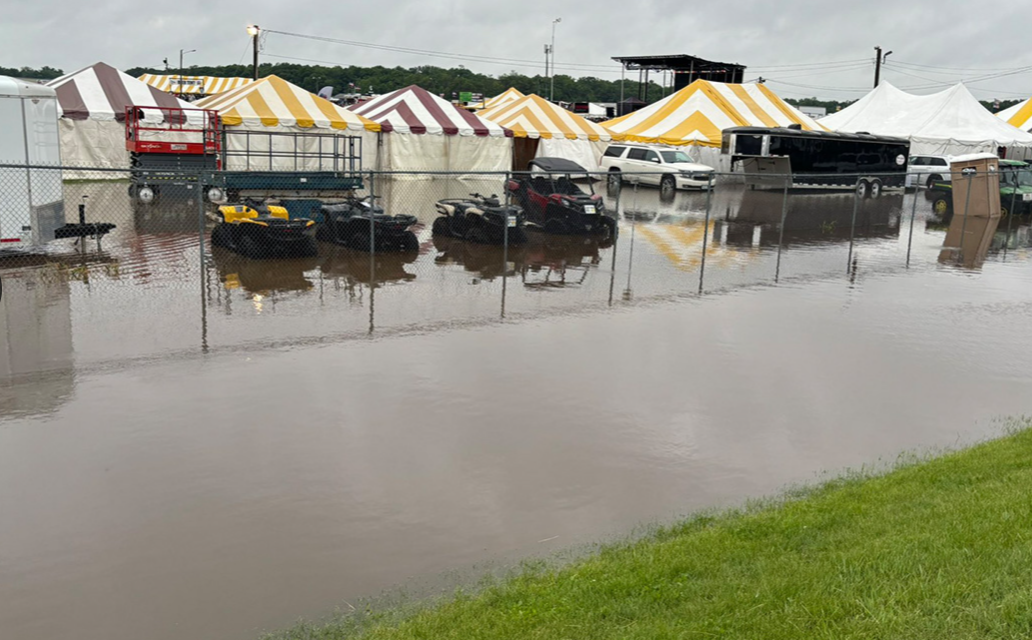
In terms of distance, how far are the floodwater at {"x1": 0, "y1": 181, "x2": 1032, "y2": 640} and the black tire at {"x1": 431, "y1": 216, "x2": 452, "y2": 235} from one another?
9.02 feet

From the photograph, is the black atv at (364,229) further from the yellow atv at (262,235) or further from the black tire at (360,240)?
the yellow atv at (262,235)

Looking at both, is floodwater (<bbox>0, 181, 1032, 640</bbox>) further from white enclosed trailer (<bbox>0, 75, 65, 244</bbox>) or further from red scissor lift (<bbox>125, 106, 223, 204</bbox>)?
red scissor lift (<bbox>125, 106, 223, 204</bbox>)

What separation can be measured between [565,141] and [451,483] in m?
35.4

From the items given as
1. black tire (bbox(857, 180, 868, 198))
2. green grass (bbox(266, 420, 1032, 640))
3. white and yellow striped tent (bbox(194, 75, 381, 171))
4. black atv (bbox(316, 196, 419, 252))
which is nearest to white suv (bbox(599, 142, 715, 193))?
black tire (bbox(857, 180, 868, 198))

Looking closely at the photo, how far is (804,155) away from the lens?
3841 cm

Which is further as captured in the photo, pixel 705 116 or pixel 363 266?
pixel 705 116

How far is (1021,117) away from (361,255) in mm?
49112

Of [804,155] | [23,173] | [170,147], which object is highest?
[804,155]

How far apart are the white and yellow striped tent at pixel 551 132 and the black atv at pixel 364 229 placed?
2238cm

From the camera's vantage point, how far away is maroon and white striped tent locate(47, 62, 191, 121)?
3056 centimetres

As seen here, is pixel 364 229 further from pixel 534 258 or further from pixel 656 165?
pixel 656 165

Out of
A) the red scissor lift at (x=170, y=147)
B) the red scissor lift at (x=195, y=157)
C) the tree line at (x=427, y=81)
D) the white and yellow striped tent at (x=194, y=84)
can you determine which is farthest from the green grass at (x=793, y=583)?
the tree line at (x=427, y=81)

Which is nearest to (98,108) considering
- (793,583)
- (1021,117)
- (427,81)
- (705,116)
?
(705,116)

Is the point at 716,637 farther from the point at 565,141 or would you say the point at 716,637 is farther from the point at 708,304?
the point at 565,141
